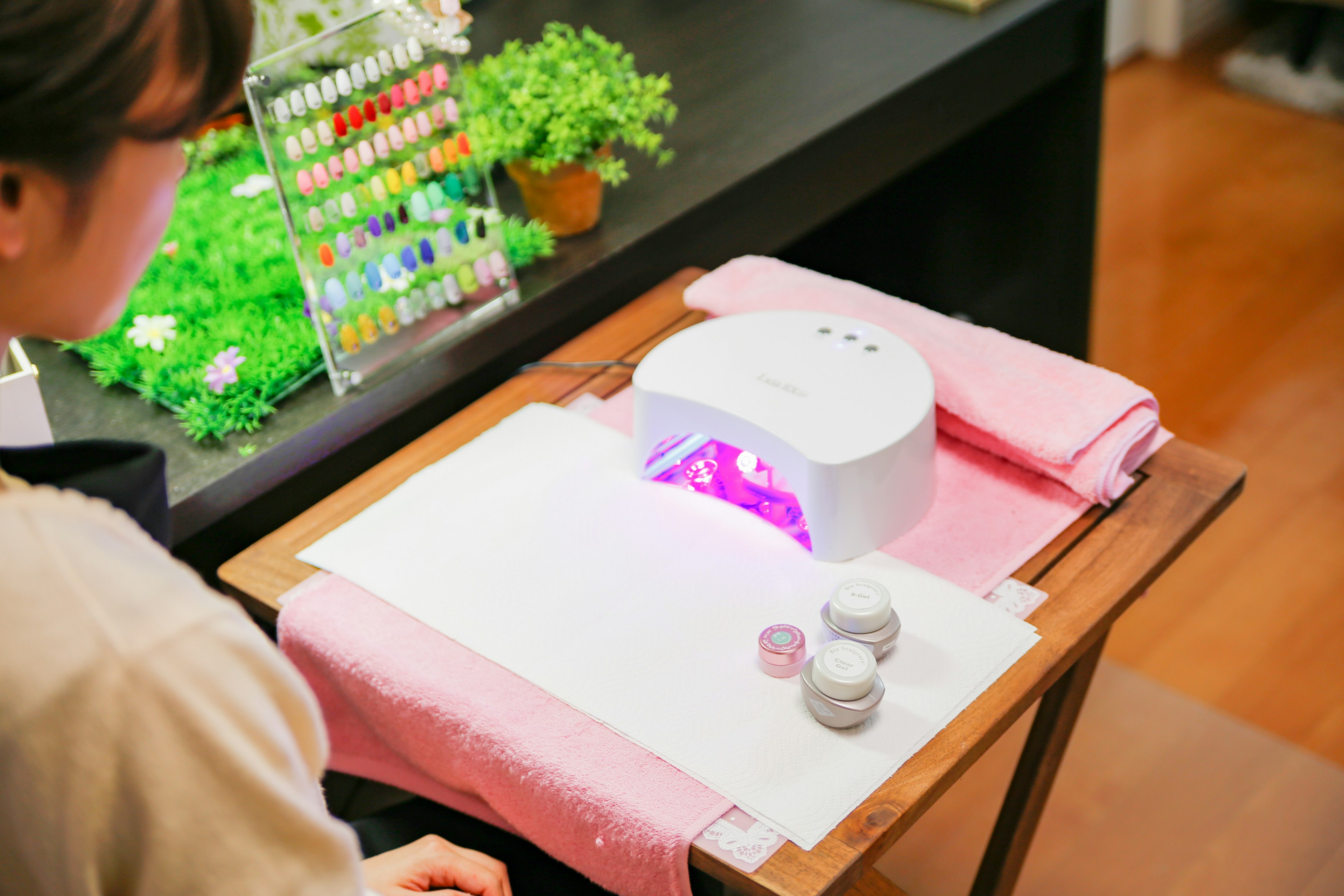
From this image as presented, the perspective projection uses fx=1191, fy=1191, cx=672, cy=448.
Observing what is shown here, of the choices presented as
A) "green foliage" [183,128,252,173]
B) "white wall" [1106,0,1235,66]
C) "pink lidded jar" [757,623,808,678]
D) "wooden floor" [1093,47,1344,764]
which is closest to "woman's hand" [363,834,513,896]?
"pink lidded jar" [757,623,808,678]

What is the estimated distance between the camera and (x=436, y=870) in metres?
0.90

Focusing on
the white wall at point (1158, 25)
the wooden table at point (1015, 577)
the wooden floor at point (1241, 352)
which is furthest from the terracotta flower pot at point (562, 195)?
the white wall at point (1158, 25)

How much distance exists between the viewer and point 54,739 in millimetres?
463

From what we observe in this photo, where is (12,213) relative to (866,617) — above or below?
above

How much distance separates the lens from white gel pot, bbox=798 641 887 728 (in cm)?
81

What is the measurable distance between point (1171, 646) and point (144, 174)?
1.68 m

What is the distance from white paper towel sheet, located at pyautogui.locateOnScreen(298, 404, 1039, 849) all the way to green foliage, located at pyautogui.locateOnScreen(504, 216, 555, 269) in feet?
0.86

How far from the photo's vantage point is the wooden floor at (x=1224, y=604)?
1549 millimetres

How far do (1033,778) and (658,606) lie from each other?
0.46 meters

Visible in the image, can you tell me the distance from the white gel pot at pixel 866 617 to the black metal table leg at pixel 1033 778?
264 millimetres

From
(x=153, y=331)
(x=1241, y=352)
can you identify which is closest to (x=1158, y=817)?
(x=1241, y=352)

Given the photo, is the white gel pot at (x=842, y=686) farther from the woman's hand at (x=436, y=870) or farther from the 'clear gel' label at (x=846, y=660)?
the woman's hand at (x=436, y=870)

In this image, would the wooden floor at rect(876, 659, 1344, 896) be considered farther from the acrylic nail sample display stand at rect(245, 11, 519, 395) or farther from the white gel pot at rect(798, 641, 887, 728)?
the acrylic nail sample display stand at rect(245, 11, 519, 395)

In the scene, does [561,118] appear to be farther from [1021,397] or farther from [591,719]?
[591,719]
